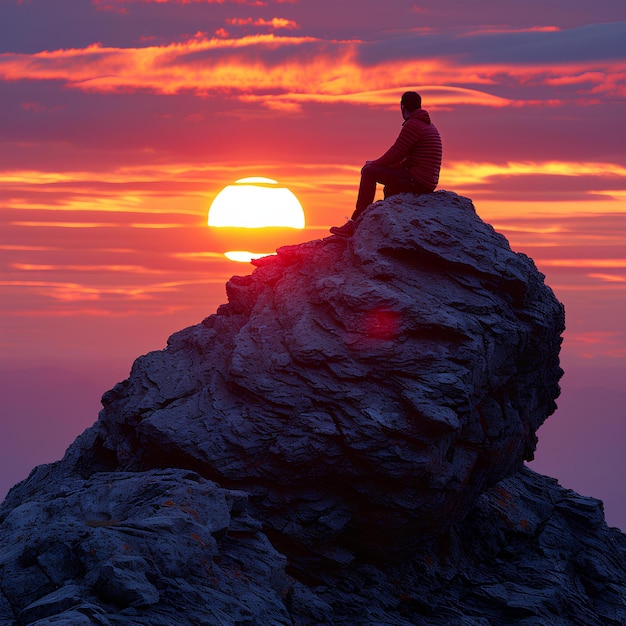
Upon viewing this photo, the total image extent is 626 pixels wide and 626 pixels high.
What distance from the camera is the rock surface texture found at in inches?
1014

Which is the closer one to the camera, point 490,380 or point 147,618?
point 147,618

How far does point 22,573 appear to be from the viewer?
2136cm

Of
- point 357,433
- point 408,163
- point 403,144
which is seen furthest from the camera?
point 408,163

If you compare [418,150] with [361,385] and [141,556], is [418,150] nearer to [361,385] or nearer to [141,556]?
[361,385]

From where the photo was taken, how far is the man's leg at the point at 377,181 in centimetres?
3055

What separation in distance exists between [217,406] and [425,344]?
19.8 feet

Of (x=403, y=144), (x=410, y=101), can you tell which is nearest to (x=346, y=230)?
(x=403, y=144)

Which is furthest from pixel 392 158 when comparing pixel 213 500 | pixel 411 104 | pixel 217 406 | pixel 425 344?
pixel 213 500

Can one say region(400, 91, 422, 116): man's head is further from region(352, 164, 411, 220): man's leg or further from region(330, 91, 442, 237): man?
region(352, 164, 411, 220): man's leg

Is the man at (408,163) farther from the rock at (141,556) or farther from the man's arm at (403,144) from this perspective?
the rock at (141,556)

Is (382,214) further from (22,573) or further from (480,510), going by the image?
(22,573)

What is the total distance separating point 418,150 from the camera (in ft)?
99.5

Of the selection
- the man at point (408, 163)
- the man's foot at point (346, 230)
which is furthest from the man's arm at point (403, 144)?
the man's foot at point (346, 230)

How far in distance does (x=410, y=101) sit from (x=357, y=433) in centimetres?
1010
